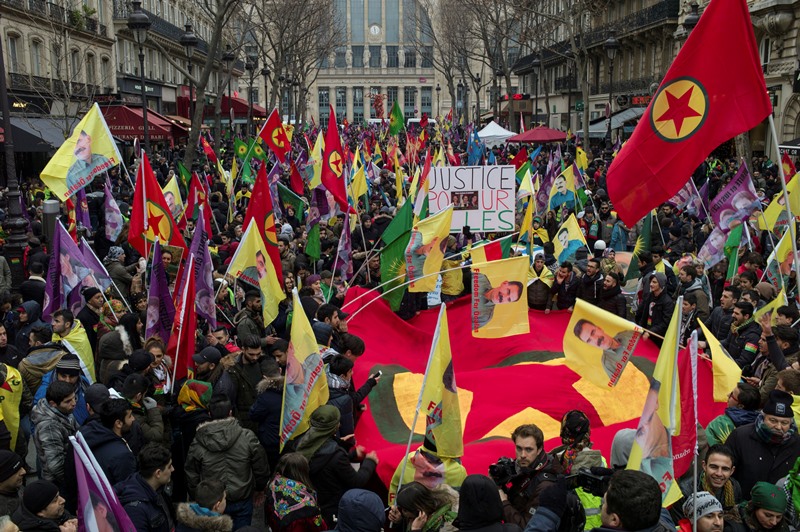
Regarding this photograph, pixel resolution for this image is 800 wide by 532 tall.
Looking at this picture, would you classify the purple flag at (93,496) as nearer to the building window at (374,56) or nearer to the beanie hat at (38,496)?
the beanie hat at (38,496)

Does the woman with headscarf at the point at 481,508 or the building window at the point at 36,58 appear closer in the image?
the woman with headscarf at the point at 481,508

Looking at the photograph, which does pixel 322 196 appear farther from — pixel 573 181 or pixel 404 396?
pixel 404 396

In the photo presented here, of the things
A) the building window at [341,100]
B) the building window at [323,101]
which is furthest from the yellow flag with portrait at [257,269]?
the building window at [341,100]

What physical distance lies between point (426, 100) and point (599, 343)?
105278mm

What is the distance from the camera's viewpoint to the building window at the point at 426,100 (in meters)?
108

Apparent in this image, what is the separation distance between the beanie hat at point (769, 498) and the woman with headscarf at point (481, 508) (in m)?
1.26

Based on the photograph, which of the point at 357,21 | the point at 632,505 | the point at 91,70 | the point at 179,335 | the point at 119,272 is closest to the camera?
the point at 632,505

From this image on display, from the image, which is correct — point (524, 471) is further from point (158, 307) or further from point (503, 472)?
point (158, 307)

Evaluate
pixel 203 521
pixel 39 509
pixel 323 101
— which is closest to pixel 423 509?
pixel 203 521

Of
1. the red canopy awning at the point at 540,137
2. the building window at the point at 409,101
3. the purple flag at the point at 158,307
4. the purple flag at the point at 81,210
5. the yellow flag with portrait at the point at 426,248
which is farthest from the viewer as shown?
the building window at the point at 409,101

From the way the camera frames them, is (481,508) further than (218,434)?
No

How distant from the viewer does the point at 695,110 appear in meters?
5.71

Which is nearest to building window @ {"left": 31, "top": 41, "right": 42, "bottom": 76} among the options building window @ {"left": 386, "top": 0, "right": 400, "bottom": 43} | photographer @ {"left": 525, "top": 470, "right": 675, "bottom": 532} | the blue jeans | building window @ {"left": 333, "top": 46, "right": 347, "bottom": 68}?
the blue jeans

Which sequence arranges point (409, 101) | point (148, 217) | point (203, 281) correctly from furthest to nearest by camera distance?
point (409, 101) < point (148, 217) < point (203, 281)
